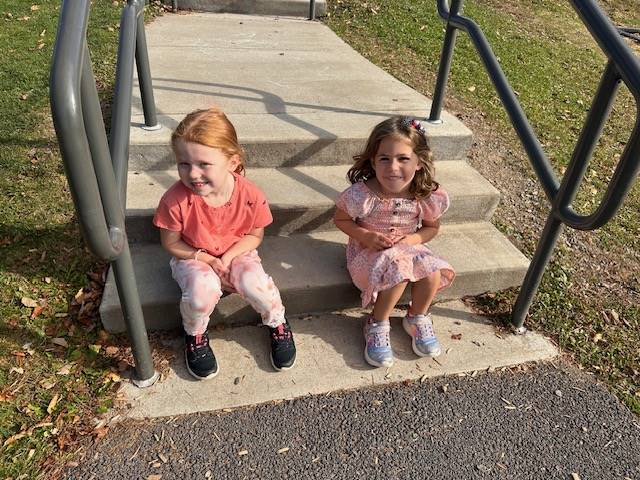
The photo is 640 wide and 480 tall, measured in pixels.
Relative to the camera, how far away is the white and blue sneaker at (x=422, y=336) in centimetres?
239

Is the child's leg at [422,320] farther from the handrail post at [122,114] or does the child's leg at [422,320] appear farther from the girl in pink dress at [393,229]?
the handrail post at [122,114]

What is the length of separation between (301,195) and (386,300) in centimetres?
79

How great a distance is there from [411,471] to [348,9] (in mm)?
5665

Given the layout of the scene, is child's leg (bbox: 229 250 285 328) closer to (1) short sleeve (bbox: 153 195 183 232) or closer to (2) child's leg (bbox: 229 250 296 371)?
(2) child's leg (bbox: 229 250 296 371)

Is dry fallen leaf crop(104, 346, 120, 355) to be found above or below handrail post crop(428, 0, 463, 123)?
below

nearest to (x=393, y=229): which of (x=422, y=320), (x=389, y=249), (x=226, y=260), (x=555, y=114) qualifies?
(x=389, y=249)

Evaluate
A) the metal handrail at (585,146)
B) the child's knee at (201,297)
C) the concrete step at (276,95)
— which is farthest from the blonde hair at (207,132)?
the metal handrail at (585,146)

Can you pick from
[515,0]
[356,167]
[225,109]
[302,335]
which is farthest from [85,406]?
[515,0]

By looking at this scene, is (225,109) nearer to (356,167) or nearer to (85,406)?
(356,167)

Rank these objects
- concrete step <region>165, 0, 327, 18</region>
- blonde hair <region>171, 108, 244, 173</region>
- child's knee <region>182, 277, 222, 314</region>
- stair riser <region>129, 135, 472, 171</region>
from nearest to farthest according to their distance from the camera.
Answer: blonde hair <region>171, 108, 244, 173</region> → child's knee <region>182, 277, 222, 314</region> → stair riser <region>129, 135, 472, 171</region> → concrete step <region>165, 0, 327, 18</region>

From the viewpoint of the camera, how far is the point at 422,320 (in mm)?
2447

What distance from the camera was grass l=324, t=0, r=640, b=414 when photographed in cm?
265

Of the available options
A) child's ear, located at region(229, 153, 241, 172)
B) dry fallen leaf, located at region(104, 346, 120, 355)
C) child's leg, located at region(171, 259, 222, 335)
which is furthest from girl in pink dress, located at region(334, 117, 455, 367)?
dry fallen leaf, located at region(104, 346, 120, 355)

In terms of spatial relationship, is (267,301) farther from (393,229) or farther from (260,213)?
(393,229)
